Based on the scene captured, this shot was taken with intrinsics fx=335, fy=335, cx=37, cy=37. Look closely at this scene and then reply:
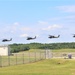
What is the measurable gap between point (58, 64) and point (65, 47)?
73611 mm

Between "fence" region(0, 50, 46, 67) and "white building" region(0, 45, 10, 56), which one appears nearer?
"fence" region(0, 50, 46, 67)

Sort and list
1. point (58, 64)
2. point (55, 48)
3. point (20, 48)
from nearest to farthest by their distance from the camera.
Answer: point (58, 64), point (20, 48), point (55, 48)

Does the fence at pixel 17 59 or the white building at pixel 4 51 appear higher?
the white building at pixel 4 51

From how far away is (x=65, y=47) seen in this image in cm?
12775

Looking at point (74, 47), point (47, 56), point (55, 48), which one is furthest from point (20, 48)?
point (47, 56)

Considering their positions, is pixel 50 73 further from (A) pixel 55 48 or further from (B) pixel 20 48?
(A) pixel 55 48

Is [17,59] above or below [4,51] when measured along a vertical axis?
below

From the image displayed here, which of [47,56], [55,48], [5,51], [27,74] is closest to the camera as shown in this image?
[27,74]

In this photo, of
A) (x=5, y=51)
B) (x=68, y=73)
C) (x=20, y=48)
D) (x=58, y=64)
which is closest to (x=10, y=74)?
(x=68, y=73)

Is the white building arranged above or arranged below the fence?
above

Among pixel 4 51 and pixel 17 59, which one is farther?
pixel 4 51

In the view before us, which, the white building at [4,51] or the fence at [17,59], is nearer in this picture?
the fence at [17,59]

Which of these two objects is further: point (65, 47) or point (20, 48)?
point (65, 47)

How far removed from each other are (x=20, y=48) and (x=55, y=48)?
15622 mm
